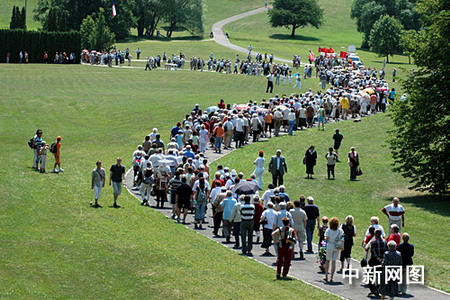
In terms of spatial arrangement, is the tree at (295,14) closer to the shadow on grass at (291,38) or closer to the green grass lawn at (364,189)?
the shadow on grass at (291,38)

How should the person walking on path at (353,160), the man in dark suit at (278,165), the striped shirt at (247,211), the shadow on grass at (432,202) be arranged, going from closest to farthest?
1. the striped shirt at (247,211)
2. the shadow on grass at (432,202)
3. the man in dark suit at (278,165)
4. the person walking on path at (353,160)

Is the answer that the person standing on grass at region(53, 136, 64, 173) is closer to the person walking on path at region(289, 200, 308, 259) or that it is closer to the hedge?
the person walking on path at region(289, 200, 308, 259)

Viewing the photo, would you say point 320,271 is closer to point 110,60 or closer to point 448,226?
point 448,226

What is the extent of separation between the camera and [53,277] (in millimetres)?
18703

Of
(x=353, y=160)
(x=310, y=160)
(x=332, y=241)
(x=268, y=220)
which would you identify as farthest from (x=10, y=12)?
(x=332, y=241)

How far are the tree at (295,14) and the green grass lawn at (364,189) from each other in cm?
10311

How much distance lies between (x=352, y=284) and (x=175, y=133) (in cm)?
1980

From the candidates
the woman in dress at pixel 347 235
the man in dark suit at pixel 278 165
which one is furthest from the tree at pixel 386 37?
the woman in dress at pixel 347 235

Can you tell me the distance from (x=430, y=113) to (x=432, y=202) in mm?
4030

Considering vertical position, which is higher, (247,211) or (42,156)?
(247,211)

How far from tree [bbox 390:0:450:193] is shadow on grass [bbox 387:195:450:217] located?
408mm

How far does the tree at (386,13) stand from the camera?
14086 centimetres

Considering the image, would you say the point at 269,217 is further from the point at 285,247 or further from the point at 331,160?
the point at 331,160

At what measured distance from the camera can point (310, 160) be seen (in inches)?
1442
